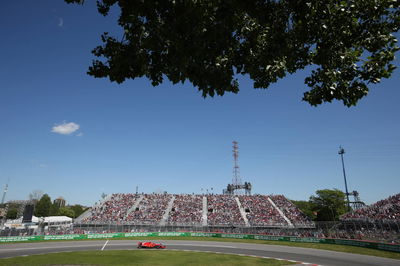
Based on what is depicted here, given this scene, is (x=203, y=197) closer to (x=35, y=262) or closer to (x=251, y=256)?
(x=251, y=256)

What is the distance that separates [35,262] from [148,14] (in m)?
26.2

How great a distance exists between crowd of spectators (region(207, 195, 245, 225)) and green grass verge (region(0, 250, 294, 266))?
955 inches

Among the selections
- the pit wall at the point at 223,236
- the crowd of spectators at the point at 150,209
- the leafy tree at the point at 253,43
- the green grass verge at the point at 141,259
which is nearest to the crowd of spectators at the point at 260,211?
the pit wall at the point at 223,236

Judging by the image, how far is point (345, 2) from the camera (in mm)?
5617

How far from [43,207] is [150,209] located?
2265 inches

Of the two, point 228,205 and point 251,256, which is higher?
point 228,205

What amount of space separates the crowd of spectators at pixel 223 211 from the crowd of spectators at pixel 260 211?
238 cm

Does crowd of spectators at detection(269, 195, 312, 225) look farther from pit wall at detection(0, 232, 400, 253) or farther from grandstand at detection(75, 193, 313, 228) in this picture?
pit wall at detection(0, 232, 400, 253)

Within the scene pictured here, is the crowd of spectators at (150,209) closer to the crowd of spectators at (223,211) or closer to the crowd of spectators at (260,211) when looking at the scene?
the crowd of spectators at (223,211)

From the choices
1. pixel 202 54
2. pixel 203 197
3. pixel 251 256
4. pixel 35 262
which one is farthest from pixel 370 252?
pixel 203 197

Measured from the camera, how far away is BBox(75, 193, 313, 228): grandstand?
48.6 m

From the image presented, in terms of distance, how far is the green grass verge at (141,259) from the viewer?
2162 cm

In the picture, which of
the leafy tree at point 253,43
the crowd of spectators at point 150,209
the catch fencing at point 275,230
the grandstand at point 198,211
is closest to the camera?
the leafy tree at point 253,43

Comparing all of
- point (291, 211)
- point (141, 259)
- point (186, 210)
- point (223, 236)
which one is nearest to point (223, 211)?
point (186, 210)
